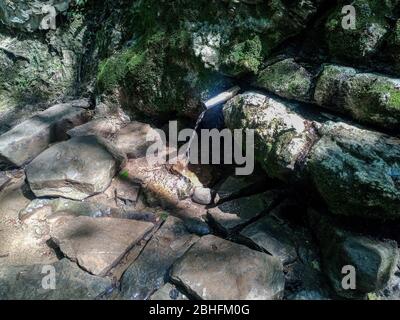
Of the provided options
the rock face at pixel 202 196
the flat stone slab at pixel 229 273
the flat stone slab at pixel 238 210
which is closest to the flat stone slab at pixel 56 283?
the flat stone slab at pixel 229 273

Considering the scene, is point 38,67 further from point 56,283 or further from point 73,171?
point 56,283

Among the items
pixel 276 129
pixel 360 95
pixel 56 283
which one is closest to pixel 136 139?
pixel 276 129

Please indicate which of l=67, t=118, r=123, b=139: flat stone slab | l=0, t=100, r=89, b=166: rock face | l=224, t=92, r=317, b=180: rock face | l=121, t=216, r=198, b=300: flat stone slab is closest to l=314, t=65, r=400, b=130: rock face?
l=224, t=92, r=317, b=180: rock face

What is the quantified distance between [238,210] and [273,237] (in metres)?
0.51

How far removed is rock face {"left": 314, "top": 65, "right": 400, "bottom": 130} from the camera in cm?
304

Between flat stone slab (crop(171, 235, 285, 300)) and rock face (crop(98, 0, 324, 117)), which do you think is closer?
flat stone slab (crop(171, 235, 285, 300))

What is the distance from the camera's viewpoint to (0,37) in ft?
19.6

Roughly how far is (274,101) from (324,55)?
26.1 inches

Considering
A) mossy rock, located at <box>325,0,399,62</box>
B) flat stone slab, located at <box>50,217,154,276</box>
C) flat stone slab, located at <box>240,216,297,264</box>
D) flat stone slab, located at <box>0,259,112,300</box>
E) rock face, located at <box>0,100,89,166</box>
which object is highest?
mossy rock, located at <box>325,0,399,62</box>

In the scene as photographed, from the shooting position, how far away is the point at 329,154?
121 inches

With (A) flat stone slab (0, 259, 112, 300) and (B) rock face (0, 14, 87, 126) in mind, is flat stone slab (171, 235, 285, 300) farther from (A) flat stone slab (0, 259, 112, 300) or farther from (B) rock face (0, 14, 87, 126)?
(B) rock face (0, 14, 87, 126)

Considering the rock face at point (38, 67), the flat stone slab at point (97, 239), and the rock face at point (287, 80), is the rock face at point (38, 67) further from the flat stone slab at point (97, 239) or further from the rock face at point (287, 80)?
the rock face at point (287, 80)

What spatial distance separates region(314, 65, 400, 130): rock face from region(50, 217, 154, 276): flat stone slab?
2119mm

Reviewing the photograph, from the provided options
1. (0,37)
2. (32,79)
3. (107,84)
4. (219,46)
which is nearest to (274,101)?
(219,46)
